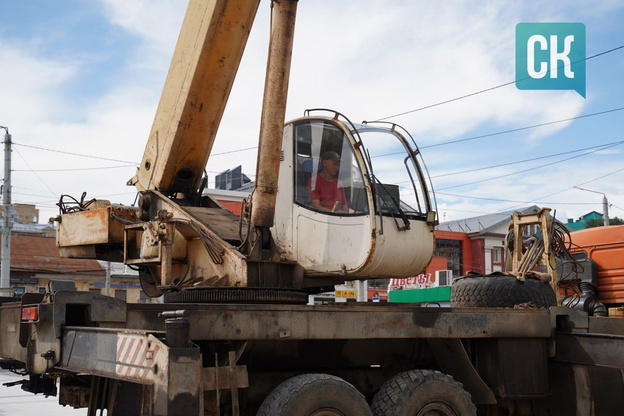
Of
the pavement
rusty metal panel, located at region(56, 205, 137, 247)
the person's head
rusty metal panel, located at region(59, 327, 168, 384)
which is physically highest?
the person's head

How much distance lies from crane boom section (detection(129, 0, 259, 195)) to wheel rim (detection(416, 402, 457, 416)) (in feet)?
10.4

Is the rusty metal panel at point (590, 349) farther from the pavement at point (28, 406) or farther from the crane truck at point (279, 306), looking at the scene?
the pavement at point (28, 406)

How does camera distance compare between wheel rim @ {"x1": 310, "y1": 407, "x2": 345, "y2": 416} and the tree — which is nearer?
wheel rim @ {"x1": 310, "y1": 407, "x2": 345, "y2": 416}

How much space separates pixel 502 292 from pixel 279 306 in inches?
117

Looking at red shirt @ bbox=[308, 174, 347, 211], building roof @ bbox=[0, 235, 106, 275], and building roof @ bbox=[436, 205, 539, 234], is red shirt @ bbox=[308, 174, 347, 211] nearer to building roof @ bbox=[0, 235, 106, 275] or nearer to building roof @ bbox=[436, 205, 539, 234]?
building roof @ bbox=[0, 235, 106, 275]

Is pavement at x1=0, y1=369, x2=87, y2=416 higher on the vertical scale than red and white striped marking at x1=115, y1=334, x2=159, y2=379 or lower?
lower

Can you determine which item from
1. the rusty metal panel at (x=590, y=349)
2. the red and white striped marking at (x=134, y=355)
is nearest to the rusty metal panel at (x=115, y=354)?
the red and white striped marking at (x=134, y=355)

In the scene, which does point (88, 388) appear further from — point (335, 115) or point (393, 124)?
point (393, 124)

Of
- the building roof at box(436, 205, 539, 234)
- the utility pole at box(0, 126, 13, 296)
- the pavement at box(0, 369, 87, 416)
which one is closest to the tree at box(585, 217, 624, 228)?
the building roof at box(436, 205, 539, 234)

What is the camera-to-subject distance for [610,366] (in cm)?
596

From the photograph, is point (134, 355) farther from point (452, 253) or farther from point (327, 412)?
point (452, 253)

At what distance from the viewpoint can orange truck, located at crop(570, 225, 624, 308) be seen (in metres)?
10.3

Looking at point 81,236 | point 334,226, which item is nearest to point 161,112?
point 81,236

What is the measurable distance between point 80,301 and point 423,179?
3.28 meters
